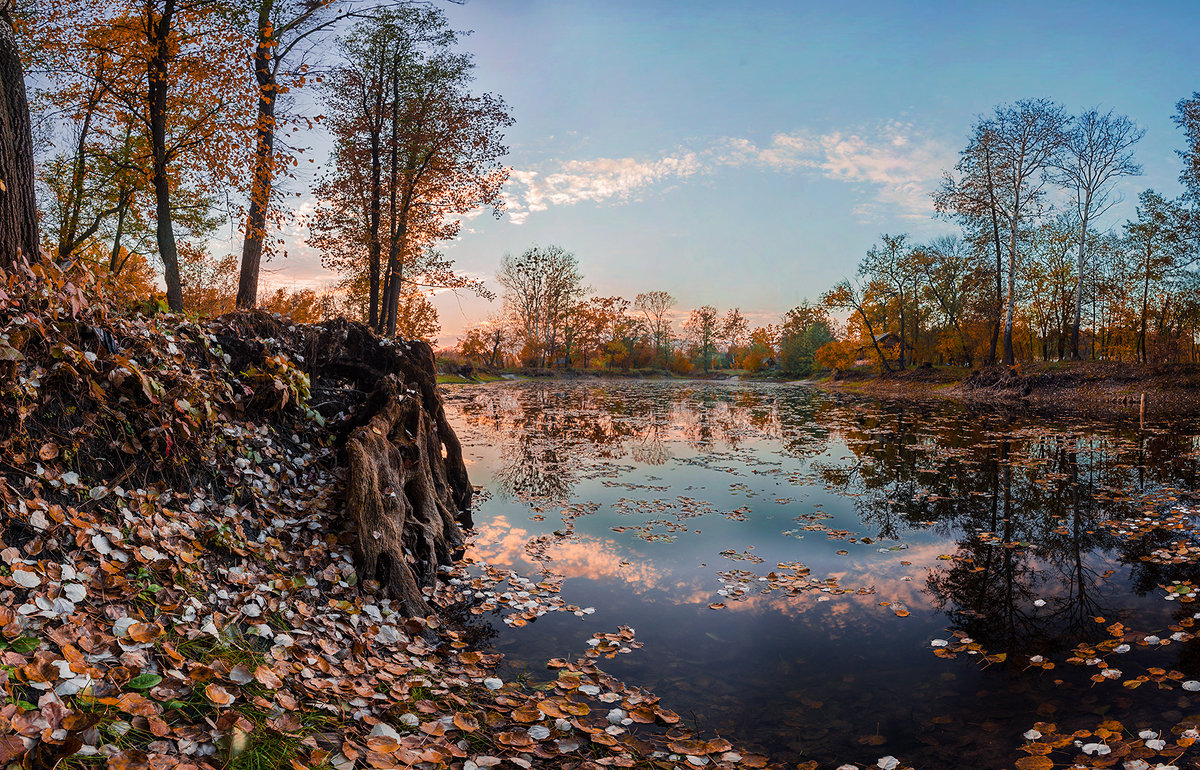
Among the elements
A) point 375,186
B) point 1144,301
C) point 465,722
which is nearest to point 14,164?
point 465,722

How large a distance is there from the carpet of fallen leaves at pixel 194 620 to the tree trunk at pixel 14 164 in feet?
2.39

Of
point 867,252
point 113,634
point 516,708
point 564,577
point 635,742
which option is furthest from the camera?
point 867,252

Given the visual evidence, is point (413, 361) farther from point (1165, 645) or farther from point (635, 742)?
point (1165, 645)

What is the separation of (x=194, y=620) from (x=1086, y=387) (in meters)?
33.1

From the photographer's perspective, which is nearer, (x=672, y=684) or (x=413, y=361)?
(x=672, y=684)

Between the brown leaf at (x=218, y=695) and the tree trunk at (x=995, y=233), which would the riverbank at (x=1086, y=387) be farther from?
the brown leaf at (x=218, y=695)

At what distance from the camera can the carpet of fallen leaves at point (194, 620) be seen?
8.13 feet

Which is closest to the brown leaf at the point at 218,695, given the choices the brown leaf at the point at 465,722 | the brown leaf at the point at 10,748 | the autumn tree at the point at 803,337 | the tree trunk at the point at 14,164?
the brown leaf at the point at 10,748

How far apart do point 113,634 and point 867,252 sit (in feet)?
171

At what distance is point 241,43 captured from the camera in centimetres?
1002

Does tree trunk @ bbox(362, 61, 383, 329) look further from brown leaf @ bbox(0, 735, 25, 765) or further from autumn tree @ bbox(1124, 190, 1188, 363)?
autumn tree @ bbox(1124, 190, 1188, 363)

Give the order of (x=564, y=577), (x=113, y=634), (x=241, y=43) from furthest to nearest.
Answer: (x=241, y=43), (x=564, y=577), (x=113, y=634)

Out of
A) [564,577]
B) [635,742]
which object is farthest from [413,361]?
[635,742]

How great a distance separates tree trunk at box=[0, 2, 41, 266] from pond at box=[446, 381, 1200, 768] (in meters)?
5.16
